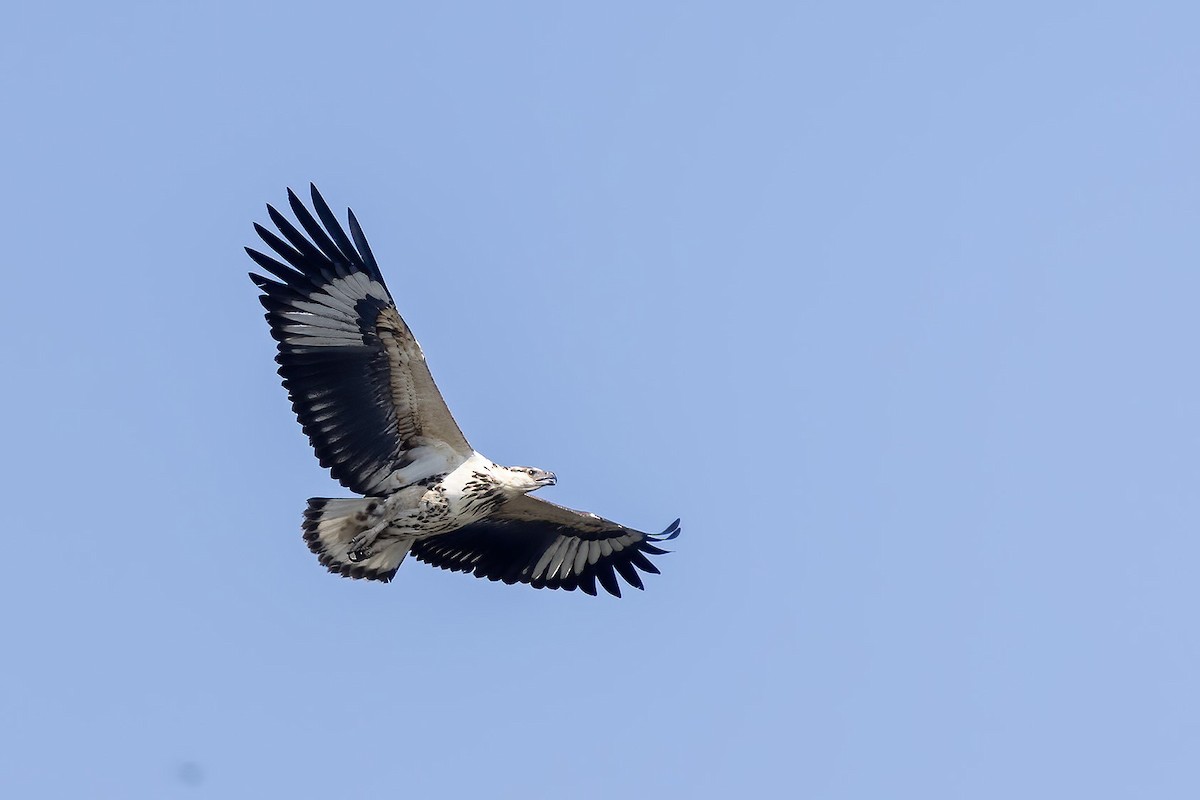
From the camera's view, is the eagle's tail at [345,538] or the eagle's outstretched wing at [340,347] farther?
the eagle's tail at [345,538]

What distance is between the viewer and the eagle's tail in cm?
1633

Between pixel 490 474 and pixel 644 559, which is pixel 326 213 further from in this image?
pixel 644 559

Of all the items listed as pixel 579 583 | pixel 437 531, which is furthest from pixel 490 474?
pixel 579 583

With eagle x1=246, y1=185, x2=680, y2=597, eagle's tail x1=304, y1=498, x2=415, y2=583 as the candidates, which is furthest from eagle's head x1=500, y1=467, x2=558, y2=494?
eagle's tail x1=304, y1=498, x2=415, y2=583

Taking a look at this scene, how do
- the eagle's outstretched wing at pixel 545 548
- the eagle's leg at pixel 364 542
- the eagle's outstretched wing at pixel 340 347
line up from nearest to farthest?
1. the eagle's outstretched wing at pixel 340 347
2. the eagle's leg at pixel 364 542
3. the eagle's outstretched wing at pixel 545 548

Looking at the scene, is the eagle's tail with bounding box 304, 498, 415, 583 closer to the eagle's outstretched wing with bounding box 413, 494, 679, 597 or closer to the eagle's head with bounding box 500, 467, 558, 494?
the eagle's outstretched wing with bounding box 413, 494, 679, 597

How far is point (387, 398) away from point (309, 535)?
1.44m

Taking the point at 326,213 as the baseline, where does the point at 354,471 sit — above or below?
below

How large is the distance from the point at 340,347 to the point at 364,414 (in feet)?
1.91

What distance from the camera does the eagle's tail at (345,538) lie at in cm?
1633

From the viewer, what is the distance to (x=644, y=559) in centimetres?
1773

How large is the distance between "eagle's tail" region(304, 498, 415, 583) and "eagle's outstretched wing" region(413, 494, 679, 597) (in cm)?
55

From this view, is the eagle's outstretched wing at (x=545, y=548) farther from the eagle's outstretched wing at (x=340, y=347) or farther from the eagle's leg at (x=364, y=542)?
the eagle's outstretched wing at (x=340, y=347)

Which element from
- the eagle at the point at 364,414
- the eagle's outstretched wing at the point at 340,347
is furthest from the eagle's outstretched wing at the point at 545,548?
the eagle's outstretched wing at the point at 340,347
